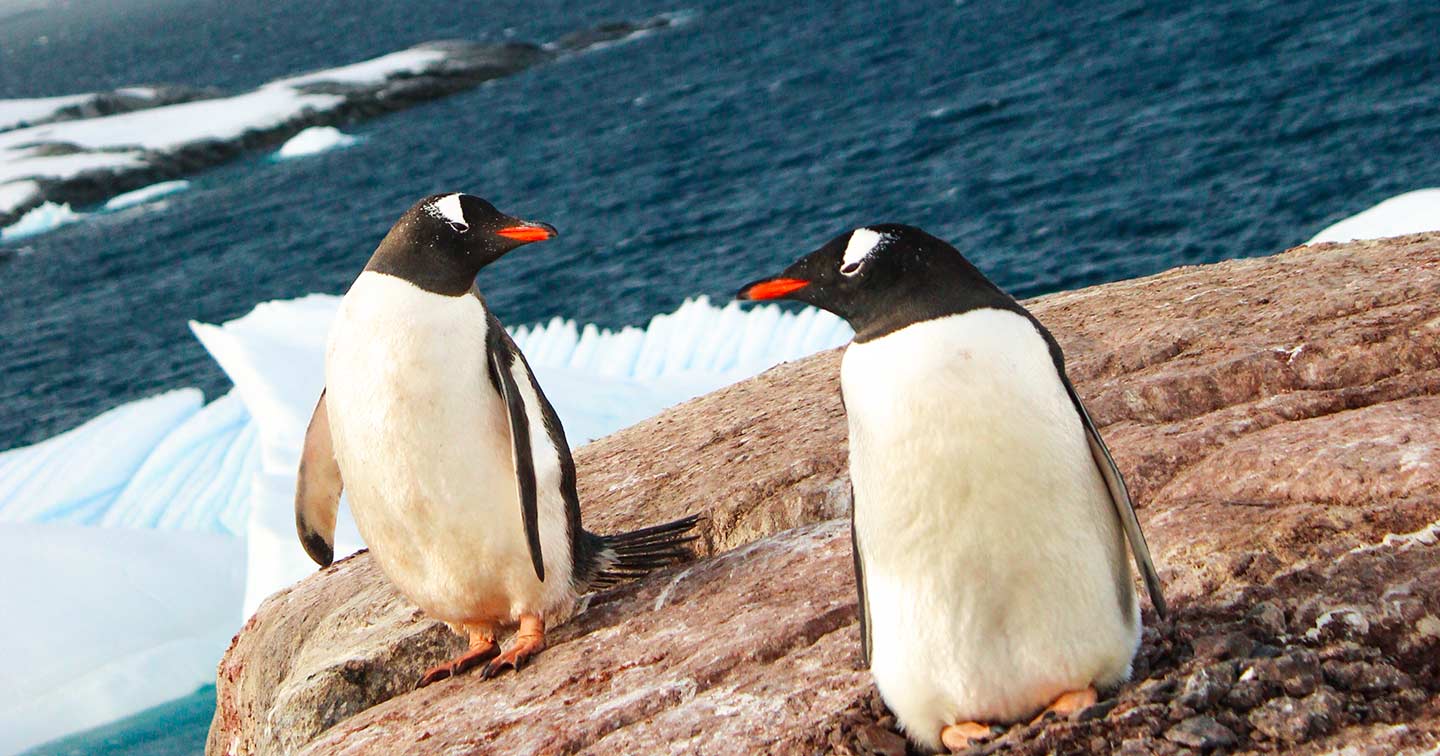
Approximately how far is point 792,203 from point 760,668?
63.8 ft

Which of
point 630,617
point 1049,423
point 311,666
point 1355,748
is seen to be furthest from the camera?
point 311,666

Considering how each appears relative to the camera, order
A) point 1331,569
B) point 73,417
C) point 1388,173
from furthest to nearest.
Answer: point 73,417
point 1388,173
point 1331,569

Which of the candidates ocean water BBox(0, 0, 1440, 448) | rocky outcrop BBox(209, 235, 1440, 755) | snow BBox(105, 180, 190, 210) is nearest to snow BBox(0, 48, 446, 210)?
snow BBox(105, 180, 190, 210)

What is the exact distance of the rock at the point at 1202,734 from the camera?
9.22ft

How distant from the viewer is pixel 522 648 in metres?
4.16

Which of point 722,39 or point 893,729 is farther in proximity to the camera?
point 722,39


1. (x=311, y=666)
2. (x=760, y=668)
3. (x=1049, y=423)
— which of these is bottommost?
(x=311, y=666)

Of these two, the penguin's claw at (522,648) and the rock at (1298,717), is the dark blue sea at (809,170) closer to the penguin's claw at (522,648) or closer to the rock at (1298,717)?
the penguin's claw at (522,648)

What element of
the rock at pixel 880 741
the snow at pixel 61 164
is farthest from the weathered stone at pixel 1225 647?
the snow at pixel 61 164

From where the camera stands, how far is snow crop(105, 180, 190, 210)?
33.2m

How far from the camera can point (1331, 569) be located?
3.34 m

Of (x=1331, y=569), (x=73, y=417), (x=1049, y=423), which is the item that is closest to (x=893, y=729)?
(x=1049, y=423)

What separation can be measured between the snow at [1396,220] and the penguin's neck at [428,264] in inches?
291

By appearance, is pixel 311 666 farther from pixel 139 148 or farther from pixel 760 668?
pixel 139 148
